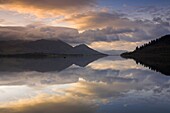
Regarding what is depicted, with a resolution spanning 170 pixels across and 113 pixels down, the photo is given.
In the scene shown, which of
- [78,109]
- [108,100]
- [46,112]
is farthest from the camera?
[108,100]

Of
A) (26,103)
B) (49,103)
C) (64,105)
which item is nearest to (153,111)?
(64,105)

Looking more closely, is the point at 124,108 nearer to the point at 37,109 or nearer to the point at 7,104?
the point at 37,109

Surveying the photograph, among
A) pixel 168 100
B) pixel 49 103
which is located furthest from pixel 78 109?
pixel 168 100

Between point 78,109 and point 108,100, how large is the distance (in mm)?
4337

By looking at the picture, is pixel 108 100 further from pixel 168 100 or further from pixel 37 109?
pixel 37 109

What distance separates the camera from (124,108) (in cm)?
1920

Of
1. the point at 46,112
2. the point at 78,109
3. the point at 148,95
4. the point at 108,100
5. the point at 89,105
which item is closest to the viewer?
the point at 46,112

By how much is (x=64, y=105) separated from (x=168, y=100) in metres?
8.39

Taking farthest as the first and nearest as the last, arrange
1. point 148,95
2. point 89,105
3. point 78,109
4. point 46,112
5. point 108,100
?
point 148,95, point 108,100, point 89,105, point 78,109, point 46,112

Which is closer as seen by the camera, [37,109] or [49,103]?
[37,109]

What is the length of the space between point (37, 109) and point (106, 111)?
4407 millimetres

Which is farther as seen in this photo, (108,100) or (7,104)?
(108,100)

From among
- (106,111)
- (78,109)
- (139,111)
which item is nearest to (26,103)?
(78,109)

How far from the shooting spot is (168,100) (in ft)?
74.7
